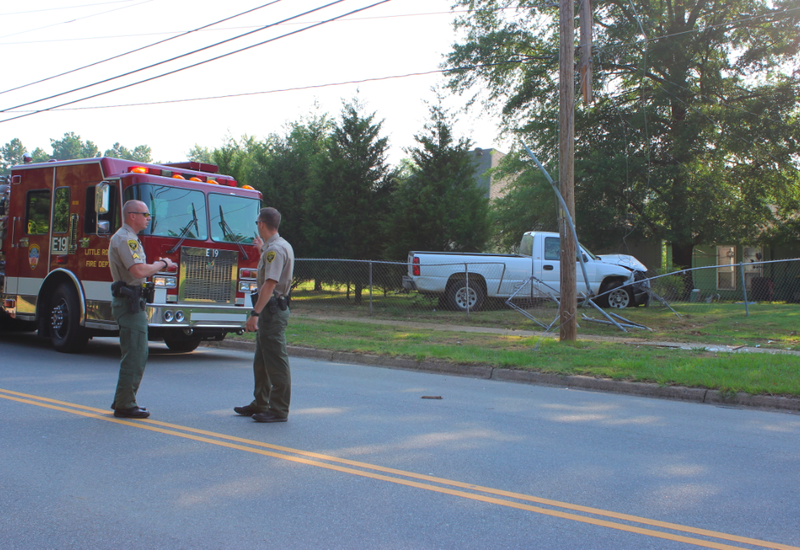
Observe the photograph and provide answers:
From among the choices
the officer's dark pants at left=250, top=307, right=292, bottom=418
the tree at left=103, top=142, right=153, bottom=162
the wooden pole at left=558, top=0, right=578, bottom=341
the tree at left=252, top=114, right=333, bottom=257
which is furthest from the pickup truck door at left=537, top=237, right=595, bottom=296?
the tree at left=103, top=142, right=153, bottom=162

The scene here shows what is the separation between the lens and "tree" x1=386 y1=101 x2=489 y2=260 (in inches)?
786

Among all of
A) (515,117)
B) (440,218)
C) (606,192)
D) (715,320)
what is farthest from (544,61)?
(715,320)

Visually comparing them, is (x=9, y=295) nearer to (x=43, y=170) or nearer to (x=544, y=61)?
(x=43, y=170)

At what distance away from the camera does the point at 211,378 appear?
9.01m

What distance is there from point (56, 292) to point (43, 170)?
6.88 feet

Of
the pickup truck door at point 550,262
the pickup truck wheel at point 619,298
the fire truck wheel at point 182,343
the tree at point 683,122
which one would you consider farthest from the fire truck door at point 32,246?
the tree at point 683,122

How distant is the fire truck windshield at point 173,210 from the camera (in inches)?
391

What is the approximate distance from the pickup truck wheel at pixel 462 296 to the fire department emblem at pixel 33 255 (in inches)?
392

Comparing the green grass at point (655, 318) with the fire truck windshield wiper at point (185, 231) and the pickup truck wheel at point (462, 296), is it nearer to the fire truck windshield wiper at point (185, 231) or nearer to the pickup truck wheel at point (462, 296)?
the pickup truck wheel at point (462, 296)

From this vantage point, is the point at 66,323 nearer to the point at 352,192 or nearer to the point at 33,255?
the point at 33,255

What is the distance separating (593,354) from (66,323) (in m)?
8.51

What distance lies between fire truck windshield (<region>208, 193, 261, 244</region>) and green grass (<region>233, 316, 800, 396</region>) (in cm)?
251

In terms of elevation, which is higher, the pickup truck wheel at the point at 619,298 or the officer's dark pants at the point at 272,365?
the pickup truck wheel at the point at 619,298

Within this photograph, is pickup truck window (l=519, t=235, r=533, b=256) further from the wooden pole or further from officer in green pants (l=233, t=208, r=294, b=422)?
officer in green pants (l=233, t=208, r=294, b=422)
